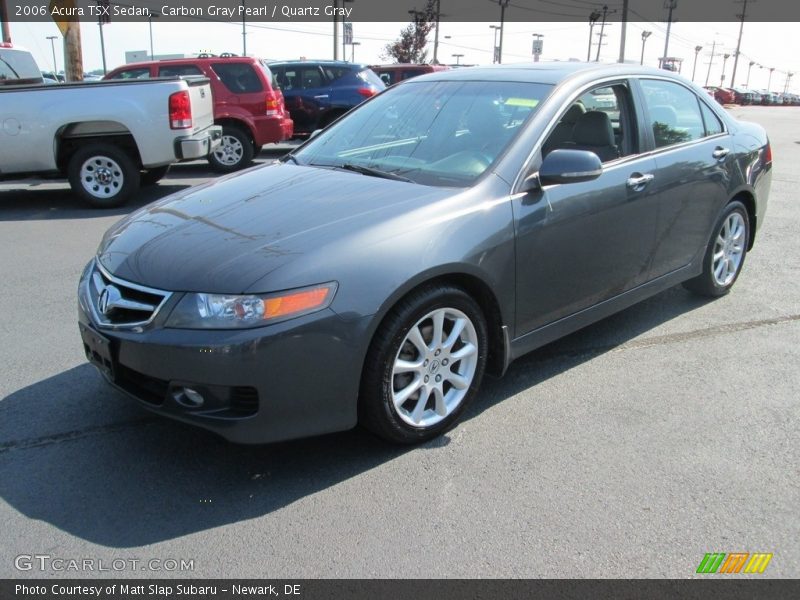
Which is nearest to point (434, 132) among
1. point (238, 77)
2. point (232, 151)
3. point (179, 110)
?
point (179, 110)

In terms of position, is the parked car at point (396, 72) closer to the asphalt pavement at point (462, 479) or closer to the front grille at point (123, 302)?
the asphalt pavement at point (462, 479)

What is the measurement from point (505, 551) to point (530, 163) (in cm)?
188

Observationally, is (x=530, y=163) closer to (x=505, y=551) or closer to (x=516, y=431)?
(x=516, y=431)

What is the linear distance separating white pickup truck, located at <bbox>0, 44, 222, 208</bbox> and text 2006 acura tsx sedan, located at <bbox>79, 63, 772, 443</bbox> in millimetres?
4986

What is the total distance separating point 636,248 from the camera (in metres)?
4.16

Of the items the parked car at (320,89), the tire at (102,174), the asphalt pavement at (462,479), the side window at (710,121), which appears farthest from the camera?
the parked car at (320,89)

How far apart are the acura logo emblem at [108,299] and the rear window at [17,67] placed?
896 centimetres

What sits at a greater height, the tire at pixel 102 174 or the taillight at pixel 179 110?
the taillight at pixel 179 110

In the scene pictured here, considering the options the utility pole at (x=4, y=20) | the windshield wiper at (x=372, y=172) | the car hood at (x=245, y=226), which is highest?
the utility pole at (x=4, y=20)

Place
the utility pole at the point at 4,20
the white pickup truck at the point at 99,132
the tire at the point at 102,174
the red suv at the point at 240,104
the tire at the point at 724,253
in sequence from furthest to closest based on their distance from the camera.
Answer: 1. the utility pole at the point at 4,20
2. the red suv at the point at 240,104
3. the tire at the point at 102,174
4. the white pickup truck at the point at 99,132
5. the tire at the point at 724,253

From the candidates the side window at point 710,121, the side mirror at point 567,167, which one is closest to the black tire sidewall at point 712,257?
the side window at point 710,121

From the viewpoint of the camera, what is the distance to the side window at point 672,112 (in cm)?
440

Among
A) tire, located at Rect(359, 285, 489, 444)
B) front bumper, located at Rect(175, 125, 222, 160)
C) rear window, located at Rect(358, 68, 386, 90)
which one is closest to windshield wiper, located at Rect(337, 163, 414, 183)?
tire, located at Rect(359, 285, 489, 444)

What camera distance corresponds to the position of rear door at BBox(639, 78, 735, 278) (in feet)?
14.2
